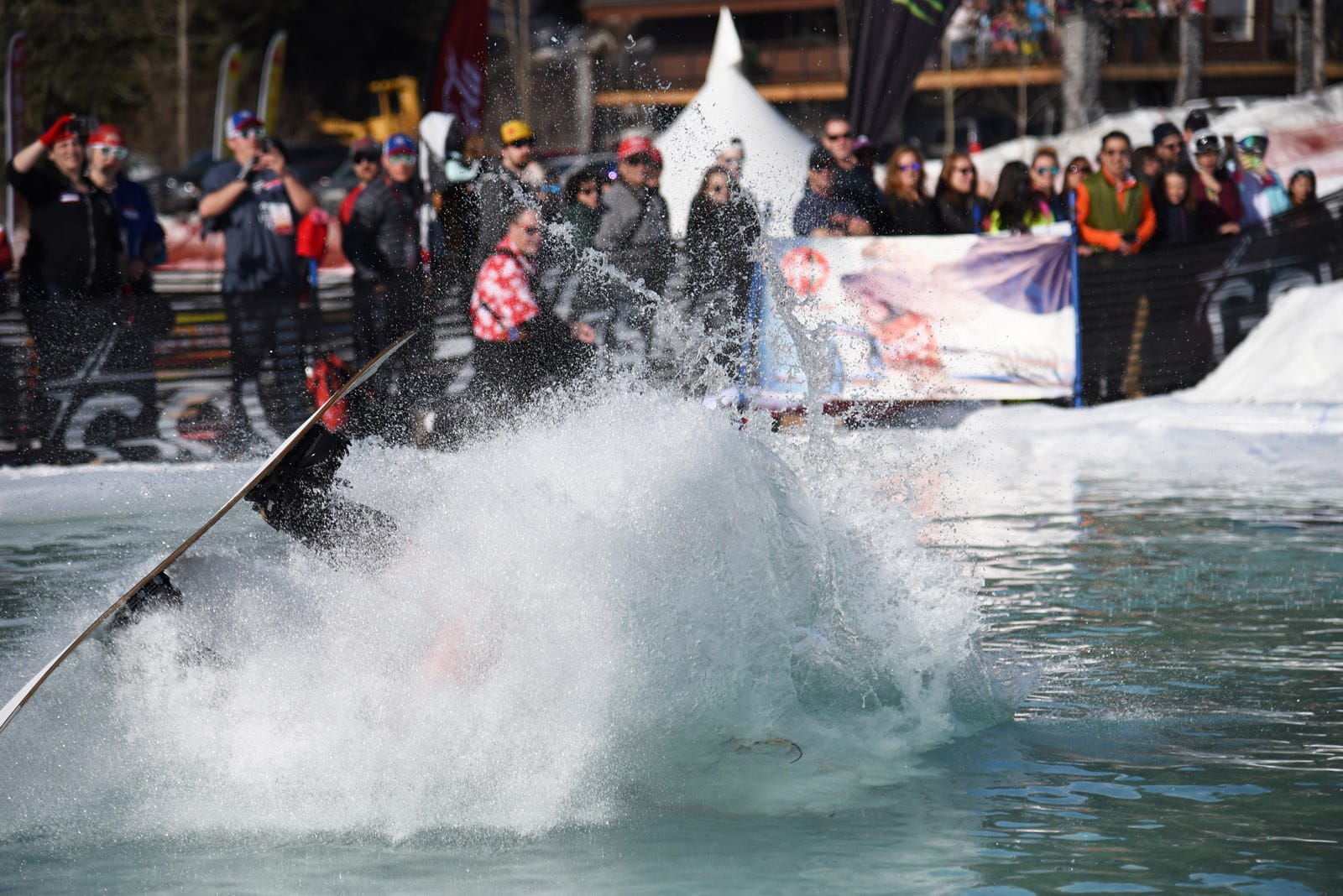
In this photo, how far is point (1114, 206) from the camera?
499 inches

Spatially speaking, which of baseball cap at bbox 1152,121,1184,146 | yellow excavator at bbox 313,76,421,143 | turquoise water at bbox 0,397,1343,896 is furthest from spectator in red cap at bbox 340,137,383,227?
yellow excavator at bbox 313,76,421,143

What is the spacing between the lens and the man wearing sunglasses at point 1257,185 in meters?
13.4

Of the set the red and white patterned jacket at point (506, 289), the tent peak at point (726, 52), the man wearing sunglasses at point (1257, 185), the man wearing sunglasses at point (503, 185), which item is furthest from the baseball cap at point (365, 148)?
the tent peak at point (726, 52)

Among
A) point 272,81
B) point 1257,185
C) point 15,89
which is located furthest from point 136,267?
point 272,81

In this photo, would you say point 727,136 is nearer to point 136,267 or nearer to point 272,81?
point 136,267

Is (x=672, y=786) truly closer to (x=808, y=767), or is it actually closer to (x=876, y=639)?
(x=808, y=767)

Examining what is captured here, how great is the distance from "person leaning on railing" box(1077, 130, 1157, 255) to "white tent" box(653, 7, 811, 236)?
10.7 feet

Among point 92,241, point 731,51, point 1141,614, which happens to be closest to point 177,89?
point 731,51

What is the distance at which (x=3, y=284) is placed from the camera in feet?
32.0

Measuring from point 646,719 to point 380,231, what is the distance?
23.8ft

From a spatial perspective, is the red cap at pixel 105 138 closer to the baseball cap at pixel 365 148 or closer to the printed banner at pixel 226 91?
the baseball cap at pixel 365 148

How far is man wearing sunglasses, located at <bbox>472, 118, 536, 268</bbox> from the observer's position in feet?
30.6

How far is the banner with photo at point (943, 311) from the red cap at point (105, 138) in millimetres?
4237

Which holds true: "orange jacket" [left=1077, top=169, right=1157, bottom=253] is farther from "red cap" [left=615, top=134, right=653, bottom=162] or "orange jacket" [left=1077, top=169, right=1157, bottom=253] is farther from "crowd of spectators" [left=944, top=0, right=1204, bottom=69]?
"crowd of spectators" [left=944, top=0, right=1204, bottom=69]
